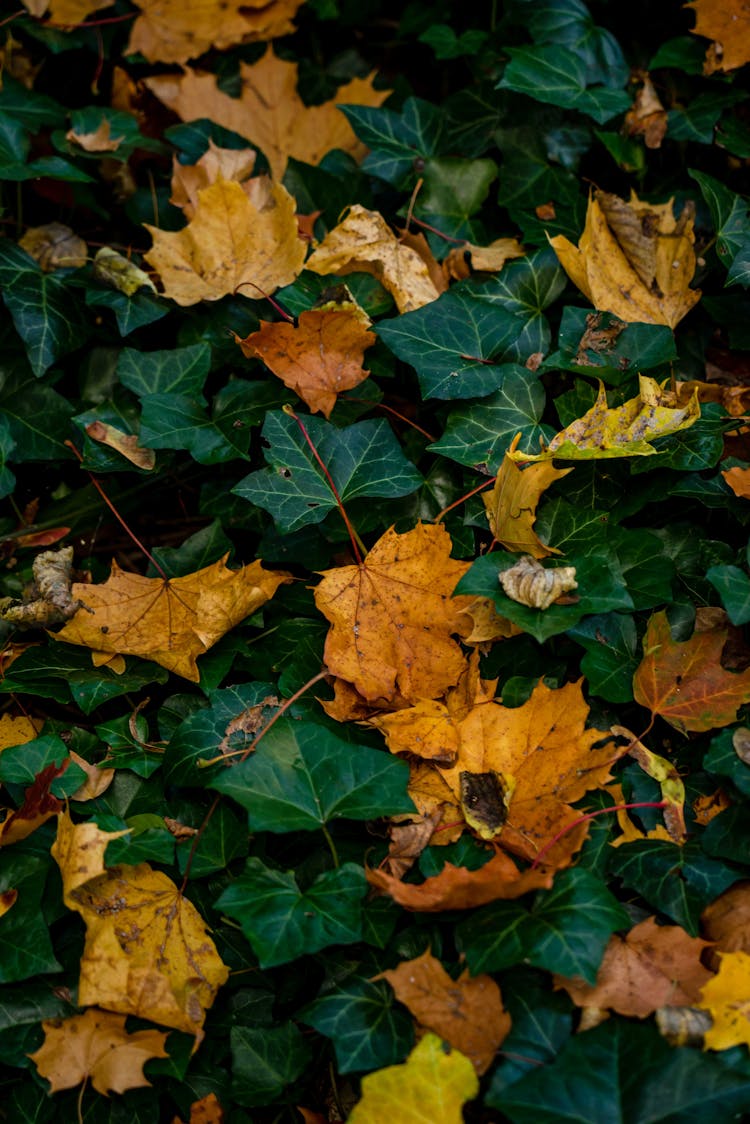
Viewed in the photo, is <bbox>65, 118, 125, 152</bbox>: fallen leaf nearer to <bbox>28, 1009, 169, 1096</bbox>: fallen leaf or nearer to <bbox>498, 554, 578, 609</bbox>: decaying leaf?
<bbox>498, 554, 578, 609</bbox>: decaying leaf

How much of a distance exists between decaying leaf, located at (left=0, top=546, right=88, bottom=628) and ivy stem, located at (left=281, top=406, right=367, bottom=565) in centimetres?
49

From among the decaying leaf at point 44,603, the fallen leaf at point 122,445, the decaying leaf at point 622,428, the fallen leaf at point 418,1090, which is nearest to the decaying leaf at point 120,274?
the fallen leaf at point 122,445

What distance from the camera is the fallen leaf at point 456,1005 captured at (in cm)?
126

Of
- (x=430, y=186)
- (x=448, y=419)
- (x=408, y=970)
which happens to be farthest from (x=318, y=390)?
(x=408, y=970)

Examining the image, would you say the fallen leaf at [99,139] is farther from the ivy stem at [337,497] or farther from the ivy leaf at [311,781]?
the ivy leaf at [311,781]

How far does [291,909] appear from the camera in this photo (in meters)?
1.32

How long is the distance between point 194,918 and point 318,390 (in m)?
0.97

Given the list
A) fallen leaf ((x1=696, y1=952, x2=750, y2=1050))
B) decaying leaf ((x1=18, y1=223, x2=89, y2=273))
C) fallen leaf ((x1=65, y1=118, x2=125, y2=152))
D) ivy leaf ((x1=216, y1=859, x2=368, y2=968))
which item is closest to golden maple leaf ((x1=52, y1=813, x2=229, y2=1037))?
ivy leaf ((x1=216, y1=859, x2=368, y2=968))

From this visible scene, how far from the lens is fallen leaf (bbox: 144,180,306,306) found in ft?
6.47

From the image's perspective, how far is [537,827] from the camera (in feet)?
4.68

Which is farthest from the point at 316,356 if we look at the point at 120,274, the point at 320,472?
the point at 120,274

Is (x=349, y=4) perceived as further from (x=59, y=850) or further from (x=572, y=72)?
(x=59, y=850)

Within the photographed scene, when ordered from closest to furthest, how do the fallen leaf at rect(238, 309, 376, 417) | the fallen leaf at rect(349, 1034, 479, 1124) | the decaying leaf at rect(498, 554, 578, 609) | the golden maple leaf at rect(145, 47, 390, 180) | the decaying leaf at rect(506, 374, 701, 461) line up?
the fallen leaf at rect(349, 1034, 479, 1124), the decaying leaf at rect(498, 554, 578, 609), the decaying leaf at rect(506, 374, 701, 461), the fallen leaf at rect(238, 309, 376, 417), the golden maple leaf at rect(145, 47, 390, 180)

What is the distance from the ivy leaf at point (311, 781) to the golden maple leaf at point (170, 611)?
0.30 meters
